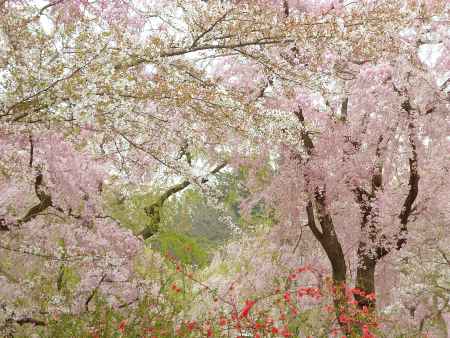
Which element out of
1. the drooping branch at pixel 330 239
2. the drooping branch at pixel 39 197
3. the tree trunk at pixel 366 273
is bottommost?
the drooping branch at pixel 39 197

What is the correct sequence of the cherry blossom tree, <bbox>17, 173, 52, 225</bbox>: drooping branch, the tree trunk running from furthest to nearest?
1. the tree trunk
2. <bbox>17, 173, 52, 225</bbox>: drooping branch
3. the cherry blossom tree

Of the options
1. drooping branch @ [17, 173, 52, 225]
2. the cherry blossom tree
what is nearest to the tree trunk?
the cherry blossom tree

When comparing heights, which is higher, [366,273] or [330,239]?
[330,239]

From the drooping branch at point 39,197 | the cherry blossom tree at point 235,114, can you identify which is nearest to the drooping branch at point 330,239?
the cherry blossom tree at point 235,114

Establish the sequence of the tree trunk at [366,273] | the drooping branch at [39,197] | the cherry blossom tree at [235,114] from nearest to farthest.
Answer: the cherry blossom tree at [235,114]
the drooping branch at [39,197]
the tree trunk at [366,273]

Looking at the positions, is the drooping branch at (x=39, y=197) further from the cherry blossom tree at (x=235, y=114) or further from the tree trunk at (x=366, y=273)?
the tree trunk at (x=366, y=273)

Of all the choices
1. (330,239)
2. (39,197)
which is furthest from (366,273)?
(39,197)

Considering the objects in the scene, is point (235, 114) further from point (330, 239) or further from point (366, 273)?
point (366, 273)

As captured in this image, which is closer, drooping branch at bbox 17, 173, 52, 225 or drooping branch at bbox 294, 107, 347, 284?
drooping branch at bbox 17, 173, 52, 225

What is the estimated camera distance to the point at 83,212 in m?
7.31

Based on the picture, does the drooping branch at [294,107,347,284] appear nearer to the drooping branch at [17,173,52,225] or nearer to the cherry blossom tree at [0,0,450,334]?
the cherry blossom tree at [0,0,450,334]

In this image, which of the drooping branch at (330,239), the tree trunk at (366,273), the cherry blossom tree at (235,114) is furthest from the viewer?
the drooping branch at (330,239)

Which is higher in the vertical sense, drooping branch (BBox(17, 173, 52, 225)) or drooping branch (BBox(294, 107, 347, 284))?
drooping branch (BBox(294, 107, 347, 284))

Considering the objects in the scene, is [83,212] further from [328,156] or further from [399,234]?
[399,234]
